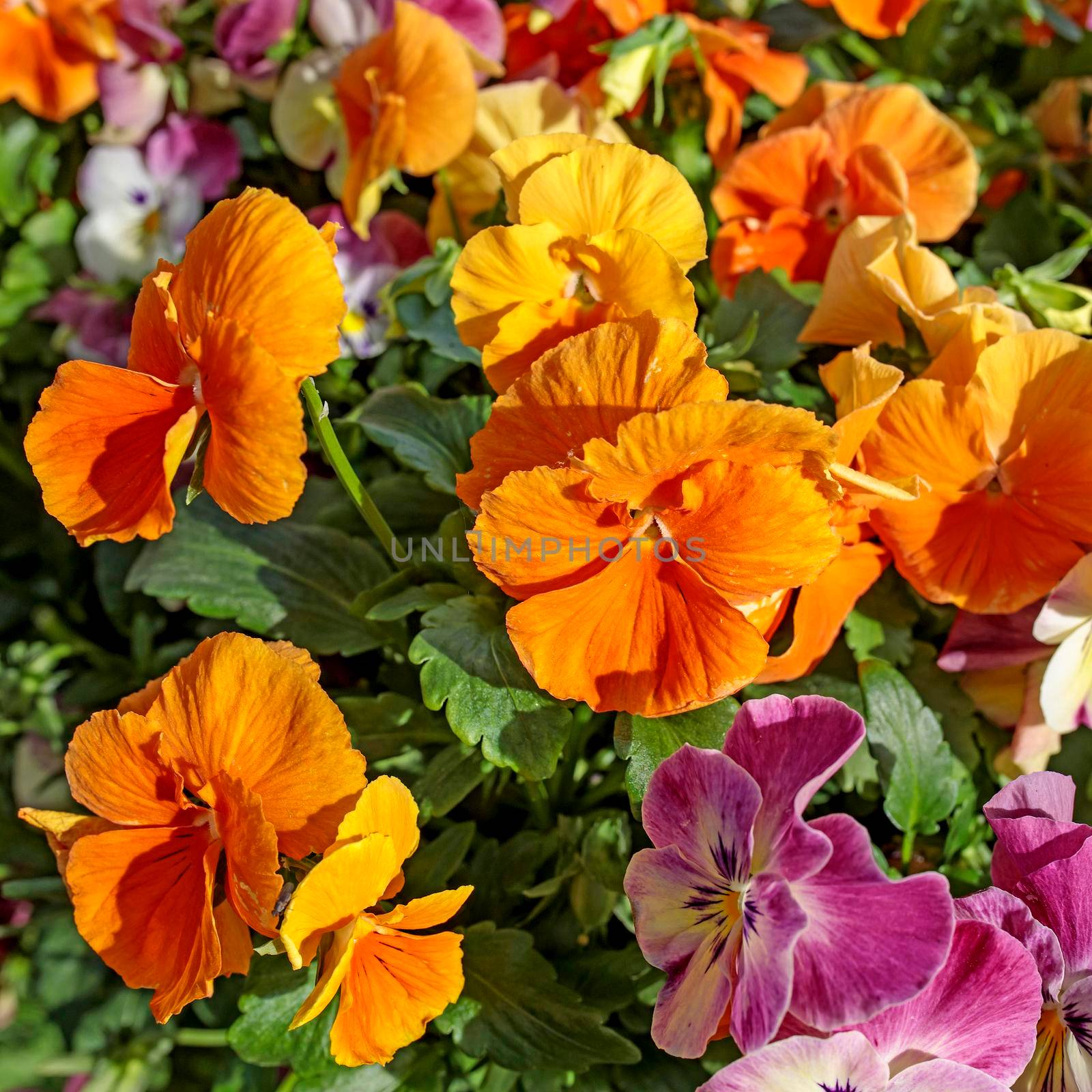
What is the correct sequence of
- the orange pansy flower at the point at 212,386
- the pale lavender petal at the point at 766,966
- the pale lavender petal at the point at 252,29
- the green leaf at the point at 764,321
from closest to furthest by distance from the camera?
the pale lavender petal at the point at 766,966 < the orange pansy flower at the point at 212,386 < the green leaf at the point at 764,321 < the pale lavender petal at the point at 252,29

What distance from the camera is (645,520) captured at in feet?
2.20

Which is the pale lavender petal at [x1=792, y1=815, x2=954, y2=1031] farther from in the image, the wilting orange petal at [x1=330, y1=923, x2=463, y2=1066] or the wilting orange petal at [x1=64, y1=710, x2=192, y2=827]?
the wilting orange petal at [x1=64, y1=710, x2=192, y2=827]

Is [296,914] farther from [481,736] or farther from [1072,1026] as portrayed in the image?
[1072,1026]

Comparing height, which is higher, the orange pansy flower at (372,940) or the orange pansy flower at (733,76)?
the orange pansy flower at (733,76)

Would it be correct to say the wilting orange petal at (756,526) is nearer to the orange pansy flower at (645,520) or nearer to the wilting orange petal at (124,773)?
the orange pansy flower at (645,520)

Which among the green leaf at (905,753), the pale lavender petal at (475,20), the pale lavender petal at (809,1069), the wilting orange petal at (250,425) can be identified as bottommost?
the green leaf at (905,753)

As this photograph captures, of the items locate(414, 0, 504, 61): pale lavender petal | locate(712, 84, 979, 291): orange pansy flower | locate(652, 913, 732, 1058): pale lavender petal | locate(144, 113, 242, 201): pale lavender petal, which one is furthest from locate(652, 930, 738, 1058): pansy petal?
locate(144, 113, 242, 201): pale lavender petal

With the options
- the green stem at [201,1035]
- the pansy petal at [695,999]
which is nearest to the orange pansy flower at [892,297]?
the pansy petal at [695,999]

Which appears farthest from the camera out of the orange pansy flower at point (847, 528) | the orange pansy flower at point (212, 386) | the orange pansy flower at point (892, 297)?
the orange pansy flower at point (892, 297)

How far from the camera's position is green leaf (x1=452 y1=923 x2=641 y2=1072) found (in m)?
0.77

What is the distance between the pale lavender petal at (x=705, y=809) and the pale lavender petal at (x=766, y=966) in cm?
3

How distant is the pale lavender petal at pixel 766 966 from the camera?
20.2 inches

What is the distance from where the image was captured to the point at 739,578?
656 millimetres

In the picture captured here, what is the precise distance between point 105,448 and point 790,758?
1.54 ft
